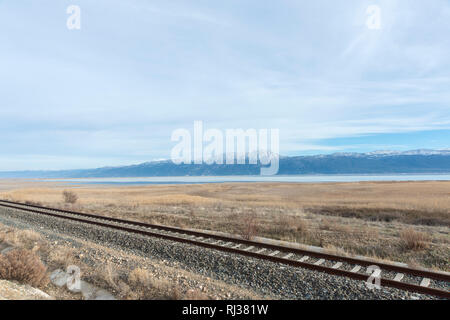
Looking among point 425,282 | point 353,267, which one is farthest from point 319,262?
point 425,282

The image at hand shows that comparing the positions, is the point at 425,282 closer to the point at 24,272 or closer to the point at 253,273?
the point at 253,273

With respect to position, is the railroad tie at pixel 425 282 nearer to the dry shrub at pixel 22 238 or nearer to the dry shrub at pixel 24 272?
the dry shrub at pixel 24 272

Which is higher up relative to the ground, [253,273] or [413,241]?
[253,273]

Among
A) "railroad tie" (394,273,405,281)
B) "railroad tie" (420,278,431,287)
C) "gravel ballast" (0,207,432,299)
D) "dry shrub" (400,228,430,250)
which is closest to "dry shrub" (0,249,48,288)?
"gravel ballast" (0,207,432,299)

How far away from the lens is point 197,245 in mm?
10609

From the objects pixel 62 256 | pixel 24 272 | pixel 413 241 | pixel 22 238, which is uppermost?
pixel 24 272

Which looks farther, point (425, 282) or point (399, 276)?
point (399, 276)

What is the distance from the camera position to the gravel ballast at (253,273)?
639 cm

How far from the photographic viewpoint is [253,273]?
7.64 m

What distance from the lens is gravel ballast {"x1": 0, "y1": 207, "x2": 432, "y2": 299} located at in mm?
6387

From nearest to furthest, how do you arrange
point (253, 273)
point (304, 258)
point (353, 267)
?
point (253, 273) < point (353, 267) < point (304, 258)

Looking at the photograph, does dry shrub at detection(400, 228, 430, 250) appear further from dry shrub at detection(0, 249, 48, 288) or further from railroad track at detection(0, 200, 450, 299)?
dry shrub at detection(0, 249, 48, 288)

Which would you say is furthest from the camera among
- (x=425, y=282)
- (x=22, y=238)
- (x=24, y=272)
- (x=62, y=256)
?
(x=22, y=238)
